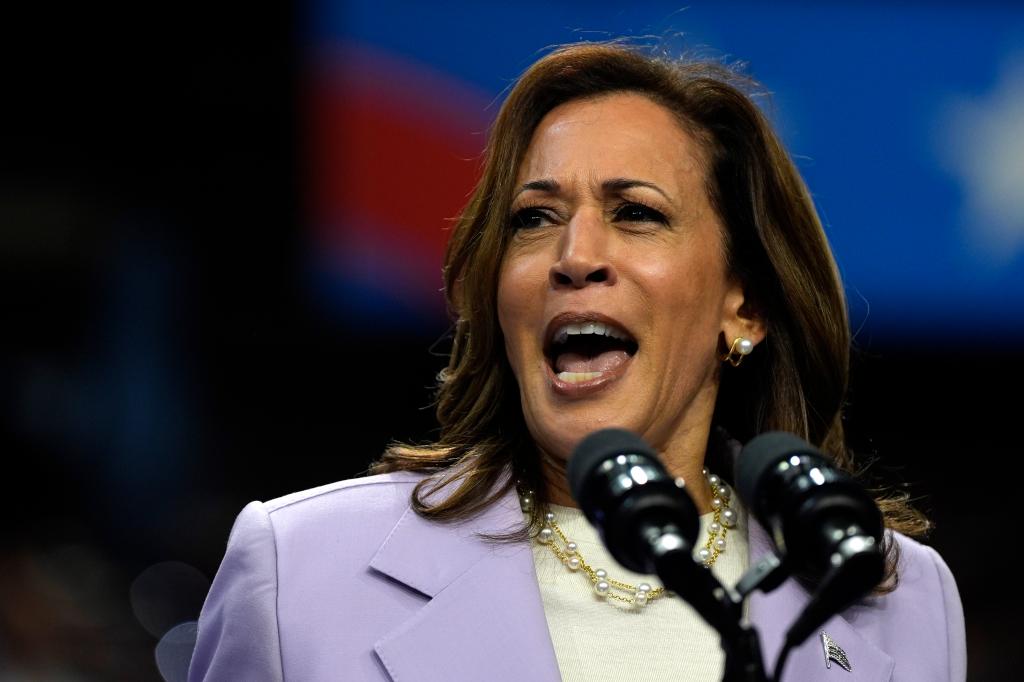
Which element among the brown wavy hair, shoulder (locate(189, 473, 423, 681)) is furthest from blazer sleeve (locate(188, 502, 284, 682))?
the brown wavy hair

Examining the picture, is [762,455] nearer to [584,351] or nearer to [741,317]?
[584,351]

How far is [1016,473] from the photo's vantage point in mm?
3879

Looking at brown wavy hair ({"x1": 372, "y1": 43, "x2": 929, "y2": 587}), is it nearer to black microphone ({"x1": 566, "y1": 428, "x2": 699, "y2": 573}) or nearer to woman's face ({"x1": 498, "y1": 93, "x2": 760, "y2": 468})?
woman's face ({"x1": 498, "y1": 93, "x2": 760, "y2": 468})

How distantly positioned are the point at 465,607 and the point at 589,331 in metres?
0.45

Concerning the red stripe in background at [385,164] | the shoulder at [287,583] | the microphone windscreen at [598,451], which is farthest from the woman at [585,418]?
the red stripe in background at [385,164]

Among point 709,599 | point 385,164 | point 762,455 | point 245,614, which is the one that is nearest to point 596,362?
point 245,614

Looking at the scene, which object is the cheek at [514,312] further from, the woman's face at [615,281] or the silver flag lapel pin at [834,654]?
the silver flag lapel pin at [834,654]

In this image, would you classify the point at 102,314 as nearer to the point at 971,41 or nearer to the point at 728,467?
the point at 728,467

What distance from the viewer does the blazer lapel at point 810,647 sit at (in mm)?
1917

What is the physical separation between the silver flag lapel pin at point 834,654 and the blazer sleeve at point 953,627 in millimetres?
240

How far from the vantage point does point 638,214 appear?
209 cm

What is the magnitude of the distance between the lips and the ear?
0.68 feet

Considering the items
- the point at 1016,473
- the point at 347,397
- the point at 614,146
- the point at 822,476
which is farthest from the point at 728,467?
the point at 1016,473

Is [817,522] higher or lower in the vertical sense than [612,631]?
higher
